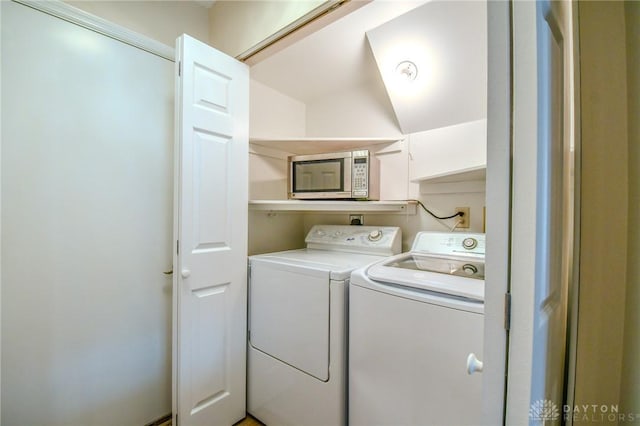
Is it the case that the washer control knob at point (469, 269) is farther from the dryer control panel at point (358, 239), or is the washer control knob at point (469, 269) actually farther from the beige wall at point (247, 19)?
the beige wall at point (247, 19)

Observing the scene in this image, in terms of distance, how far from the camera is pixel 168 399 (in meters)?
1.62

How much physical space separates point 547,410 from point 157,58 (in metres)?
2.18

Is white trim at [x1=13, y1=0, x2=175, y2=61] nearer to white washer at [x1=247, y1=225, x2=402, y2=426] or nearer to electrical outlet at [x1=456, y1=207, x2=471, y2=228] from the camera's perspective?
white washer at [x1=247, y1=225, x2=402, y2=426]

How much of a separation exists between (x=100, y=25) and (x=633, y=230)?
216cm

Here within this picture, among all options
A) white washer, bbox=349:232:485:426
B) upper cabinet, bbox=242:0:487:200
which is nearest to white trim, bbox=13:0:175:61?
A: upper cabinet, bbox=242:0:487:200

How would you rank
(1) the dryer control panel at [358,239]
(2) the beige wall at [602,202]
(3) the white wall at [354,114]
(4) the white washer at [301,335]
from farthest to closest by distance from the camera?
1. (3) the white wall at [354,114]
2. (1) the dryer control panel at [358,239]
3. (4) the white washer at [301,335]
4. (2) the beige wall at [602,202]

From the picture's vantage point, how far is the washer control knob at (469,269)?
1.20m

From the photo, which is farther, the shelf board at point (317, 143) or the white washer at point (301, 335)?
the shelf board at point (317, 143)

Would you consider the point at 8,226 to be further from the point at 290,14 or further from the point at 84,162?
the point at 290,14

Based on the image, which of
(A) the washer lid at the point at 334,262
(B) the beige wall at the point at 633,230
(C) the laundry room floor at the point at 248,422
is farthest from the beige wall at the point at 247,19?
(C) the laundry room floor at the point at 248,422

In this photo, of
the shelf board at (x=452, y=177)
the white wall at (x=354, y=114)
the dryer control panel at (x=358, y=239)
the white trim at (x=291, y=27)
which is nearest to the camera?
the white trim at (x=291, y=27)

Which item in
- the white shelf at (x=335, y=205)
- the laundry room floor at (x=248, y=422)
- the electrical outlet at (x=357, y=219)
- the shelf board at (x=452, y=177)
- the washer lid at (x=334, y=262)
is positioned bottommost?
the laundry room floor at (x=248, y=422)

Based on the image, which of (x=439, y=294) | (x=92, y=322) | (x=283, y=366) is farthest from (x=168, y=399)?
(x=439, y=294)

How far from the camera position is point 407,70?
5.72 ft
